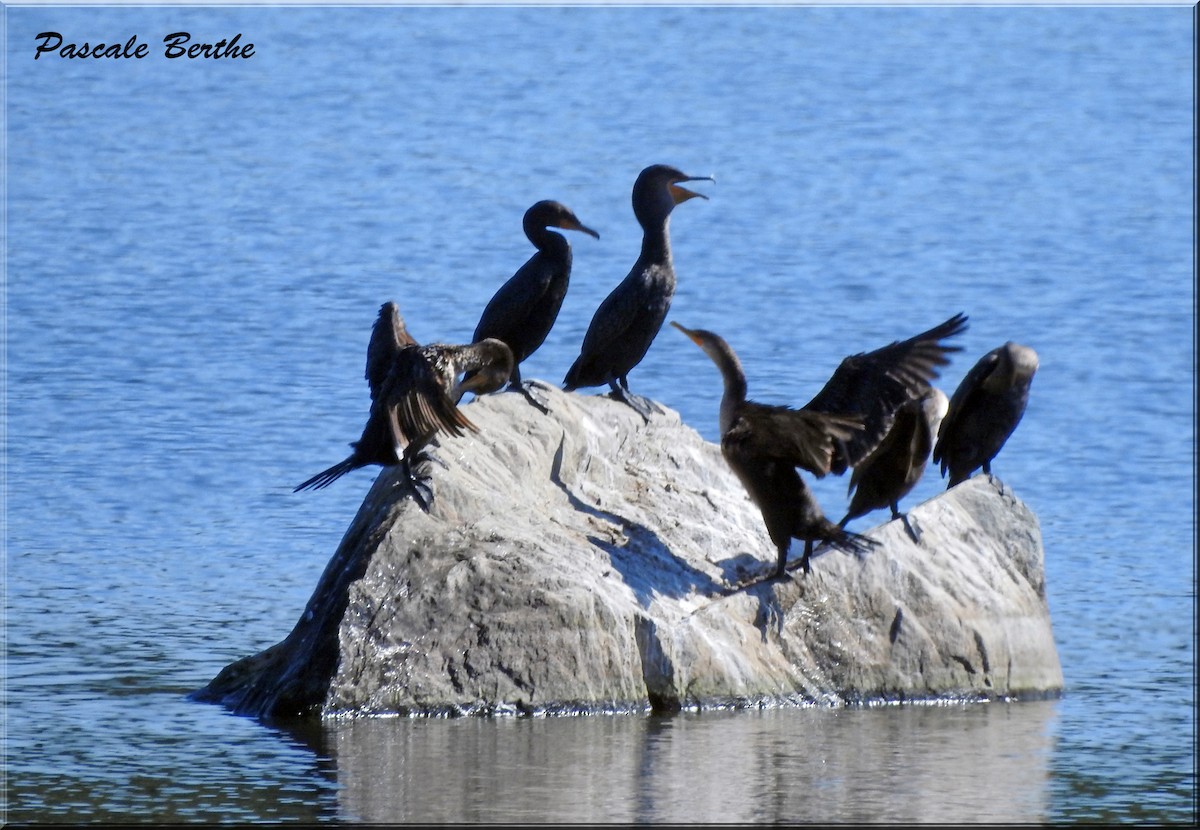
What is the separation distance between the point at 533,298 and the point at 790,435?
1952 millimetres

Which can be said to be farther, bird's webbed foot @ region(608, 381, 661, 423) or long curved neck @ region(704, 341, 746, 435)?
bird's webbed foot @ region(608, 381, 661, 423)

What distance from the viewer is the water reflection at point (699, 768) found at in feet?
24.9

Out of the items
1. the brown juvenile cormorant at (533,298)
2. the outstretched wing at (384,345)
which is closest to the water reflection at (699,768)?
the outstretched wing at (384,345)

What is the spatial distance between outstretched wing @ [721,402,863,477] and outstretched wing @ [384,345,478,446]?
119cm

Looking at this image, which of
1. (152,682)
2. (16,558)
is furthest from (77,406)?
(152,682)

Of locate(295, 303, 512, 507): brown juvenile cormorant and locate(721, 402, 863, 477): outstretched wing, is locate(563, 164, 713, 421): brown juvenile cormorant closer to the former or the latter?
locate(721, 402, 863, 477): outstretched wing

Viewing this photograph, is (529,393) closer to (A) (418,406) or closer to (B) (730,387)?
(B) (730,387)

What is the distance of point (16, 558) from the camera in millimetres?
11875

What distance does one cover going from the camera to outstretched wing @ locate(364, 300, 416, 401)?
369 inches

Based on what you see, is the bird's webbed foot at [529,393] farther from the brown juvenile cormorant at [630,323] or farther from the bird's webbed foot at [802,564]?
the bird's webbed foot at [802,564]

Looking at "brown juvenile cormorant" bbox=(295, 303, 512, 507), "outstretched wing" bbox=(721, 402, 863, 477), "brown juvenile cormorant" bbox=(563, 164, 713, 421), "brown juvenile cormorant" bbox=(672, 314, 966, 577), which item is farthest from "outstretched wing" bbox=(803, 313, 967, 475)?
"brown juvenile cormorant" bbox=(295, 303, 512, 507)

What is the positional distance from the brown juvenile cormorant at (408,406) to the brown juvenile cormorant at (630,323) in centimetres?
131

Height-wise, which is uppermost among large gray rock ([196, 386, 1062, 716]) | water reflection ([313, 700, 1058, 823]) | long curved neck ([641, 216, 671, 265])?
long curved neck ([641, 216, 671, 265])

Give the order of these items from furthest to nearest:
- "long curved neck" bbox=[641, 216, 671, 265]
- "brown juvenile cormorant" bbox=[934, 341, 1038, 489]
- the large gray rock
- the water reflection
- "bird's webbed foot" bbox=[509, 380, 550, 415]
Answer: "long curved neck" bbox=[641, 216, 671, 265], "brown juvenile cormorant" bbox=[934, 341, 1038, 489], "bird's webbed foot" bbox=[509, 380, 550, 415], the large gray rock, the water reflection
